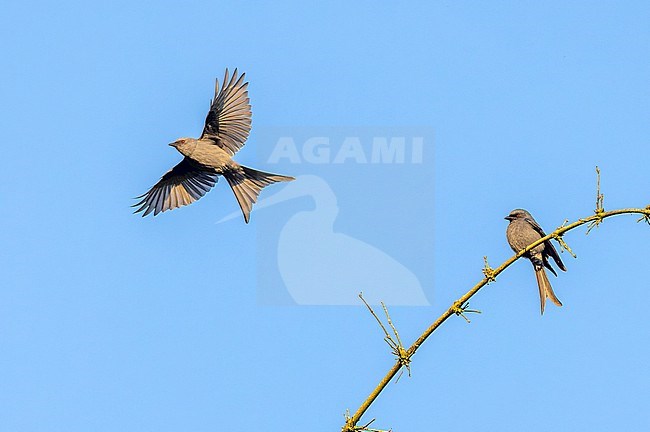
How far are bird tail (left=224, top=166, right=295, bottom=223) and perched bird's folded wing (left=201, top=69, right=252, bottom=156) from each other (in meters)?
0.66

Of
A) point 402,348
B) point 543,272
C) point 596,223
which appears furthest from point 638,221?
point 543,272

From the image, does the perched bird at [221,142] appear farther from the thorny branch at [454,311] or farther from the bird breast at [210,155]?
the thorny branch at [454,311]

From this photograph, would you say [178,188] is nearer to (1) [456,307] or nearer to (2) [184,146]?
(2) [184,146]

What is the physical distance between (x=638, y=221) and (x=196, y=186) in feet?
28.6

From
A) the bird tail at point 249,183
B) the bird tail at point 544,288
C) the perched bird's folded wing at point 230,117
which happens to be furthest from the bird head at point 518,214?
the perched bird's folded wing at point 230,117

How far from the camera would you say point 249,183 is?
10.9m

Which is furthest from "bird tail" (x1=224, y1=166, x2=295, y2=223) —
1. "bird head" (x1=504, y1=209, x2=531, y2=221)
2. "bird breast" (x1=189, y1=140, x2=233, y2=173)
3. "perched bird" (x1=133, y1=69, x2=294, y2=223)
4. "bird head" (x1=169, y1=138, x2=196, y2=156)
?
"bird head" (x1=504, y1=209, x2=531, y2=221)

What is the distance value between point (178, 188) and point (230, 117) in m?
1.21

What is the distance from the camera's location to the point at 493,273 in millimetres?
4250

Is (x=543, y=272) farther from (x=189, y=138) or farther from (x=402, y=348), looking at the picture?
(x=189, y=138)

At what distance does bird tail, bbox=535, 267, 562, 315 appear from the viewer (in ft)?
25.6

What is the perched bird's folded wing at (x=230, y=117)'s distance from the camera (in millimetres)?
11508

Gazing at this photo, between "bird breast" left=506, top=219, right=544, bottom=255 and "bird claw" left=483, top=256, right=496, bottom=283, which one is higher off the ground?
"bird breast" left=506, top=219, right=544, bottom=255

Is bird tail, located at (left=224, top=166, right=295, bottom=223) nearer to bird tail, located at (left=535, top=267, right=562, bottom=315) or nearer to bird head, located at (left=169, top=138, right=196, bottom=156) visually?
bird head, located at (left=169, top=138, right=196, bottom=156)
